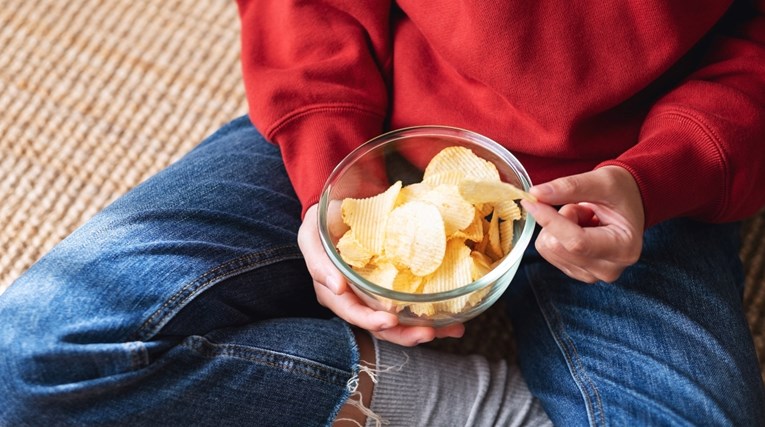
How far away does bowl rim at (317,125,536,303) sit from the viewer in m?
0.51

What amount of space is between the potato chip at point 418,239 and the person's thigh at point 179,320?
151 mm

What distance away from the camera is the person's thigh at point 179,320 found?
560 millimetres

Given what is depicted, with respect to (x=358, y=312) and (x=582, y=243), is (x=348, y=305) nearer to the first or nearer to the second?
(x=358, y=312)

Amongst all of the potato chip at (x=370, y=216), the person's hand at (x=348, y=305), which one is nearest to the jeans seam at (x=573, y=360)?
the person's hand at (x=348, y=305)

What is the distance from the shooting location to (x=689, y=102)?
63 cm

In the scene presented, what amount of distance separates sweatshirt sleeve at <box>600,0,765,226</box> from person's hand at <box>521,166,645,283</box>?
0.03m

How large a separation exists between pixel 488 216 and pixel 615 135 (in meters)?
0.15

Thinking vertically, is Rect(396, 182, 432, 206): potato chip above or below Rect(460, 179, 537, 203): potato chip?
below

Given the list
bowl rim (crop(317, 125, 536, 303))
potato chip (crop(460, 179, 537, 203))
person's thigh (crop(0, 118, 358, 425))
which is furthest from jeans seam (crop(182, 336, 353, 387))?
potato chip (crop(460, 179, 537, 203))

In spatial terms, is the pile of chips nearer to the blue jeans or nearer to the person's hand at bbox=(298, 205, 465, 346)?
the person's hand at bbox=(298, 205, 465, 346)

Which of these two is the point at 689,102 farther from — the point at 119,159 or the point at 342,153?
the point at 119,159

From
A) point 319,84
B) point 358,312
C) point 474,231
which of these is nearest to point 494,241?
point 474,231

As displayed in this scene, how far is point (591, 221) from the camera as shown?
599 mm

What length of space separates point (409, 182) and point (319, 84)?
0.42 feet
